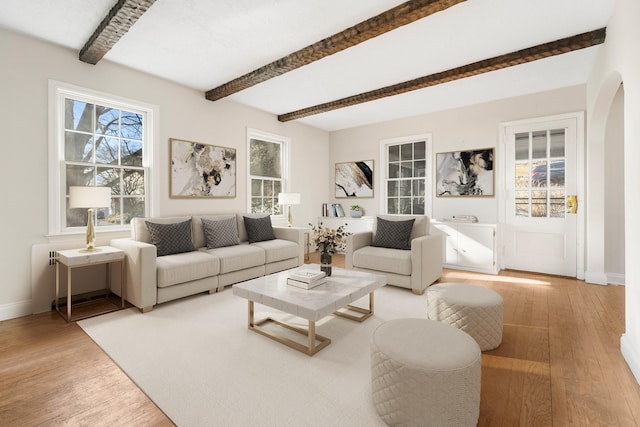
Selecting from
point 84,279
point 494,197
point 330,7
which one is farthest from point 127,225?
point 494,197

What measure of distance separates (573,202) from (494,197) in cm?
97

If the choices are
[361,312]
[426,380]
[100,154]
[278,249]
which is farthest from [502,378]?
[100,154]

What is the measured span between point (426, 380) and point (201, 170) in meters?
4.01

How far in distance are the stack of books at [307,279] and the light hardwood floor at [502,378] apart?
125cm

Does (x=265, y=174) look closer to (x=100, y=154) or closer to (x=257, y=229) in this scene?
(x=257, y=229)

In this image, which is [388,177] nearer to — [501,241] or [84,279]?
[501,241]

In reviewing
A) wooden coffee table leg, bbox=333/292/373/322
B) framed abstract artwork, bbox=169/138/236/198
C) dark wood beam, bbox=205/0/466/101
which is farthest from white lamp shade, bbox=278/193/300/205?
wooden coffee table leg, bbox=333/292/373/322

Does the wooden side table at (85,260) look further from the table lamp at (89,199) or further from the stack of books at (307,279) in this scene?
the stack of books at (307,279)

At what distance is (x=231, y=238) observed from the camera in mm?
4156

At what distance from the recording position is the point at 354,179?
6.46m

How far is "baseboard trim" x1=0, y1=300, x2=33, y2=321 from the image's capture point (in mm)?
2852

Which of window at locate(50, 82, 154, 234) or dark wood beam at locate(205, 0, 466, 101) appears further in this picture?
window at locate(50, 82, 154, 234)

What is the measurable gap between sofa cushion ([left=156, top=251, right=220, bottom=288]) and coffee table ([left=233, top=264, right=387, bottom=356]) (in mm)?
955

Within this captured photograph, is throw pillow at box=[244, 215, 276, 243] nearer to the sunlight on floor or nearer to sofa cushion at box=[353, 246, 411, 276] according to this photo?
sofa cushion at box=[353, 246, 411, 276]
